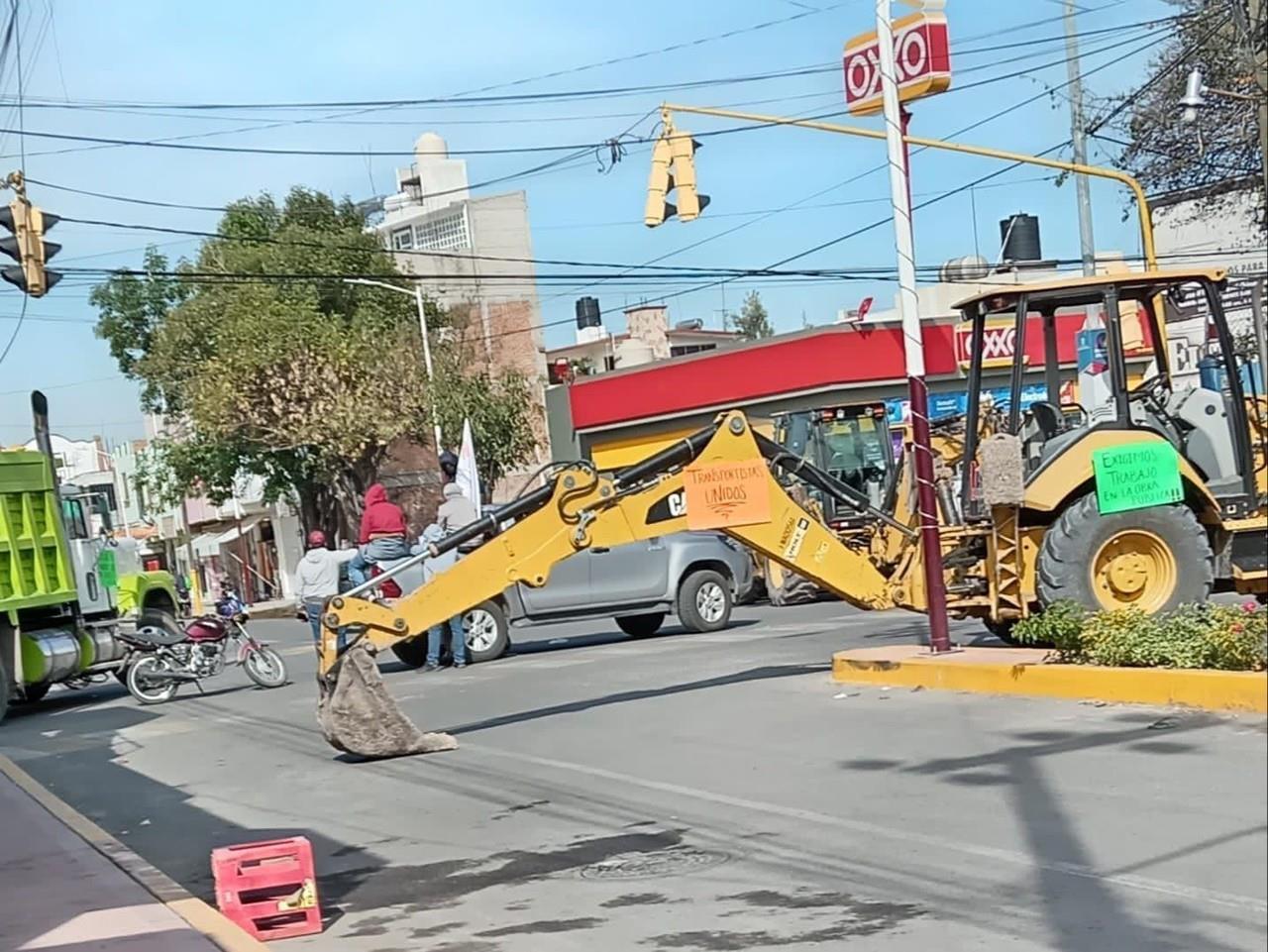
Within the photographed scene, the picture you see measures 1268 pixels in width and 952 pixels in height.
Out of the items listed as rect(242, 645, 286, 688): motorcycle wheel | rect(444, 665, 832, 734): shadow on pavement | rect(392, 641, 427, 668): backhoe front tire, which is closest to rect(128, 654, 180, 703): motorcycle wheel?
rect(242, 645, 286, 688): motorcycle wheel

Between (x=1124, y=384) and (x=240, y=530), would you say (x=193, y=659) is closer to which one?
(x=1124, y=384)

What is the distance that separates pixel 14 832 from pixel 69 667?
9.55 metres

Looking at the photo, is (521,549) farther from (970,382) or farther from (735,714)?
(970,382)

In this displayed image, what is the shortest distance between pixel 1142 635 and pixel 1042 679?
84 centimetres

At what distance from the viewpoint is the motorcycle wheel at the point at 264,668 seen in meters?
18.2

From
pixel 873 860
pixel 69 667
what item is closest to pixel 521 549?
pixel 873 860

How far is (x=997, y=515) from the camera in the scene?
11.8m

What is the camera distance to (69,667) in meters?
19.1

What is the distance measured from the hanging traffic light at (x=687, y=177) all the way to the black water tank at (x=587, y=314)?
48.1 metres

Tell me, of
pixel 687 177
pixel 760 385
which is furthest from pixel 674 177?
pixel 760 385

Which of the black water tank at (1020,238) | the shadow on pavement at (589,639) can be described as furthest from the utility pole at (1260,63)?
the black water tank at (1020,238)

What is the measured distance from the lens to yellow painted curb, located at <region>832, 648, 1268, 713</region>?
7.43 m

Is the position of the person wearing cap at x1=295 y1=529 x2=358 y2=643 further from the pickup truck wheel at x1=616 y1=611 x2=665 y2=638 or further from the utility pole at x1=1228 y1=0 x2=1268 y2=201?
the utility pole at x1=1228 y1=0 x2=1268 y2=201

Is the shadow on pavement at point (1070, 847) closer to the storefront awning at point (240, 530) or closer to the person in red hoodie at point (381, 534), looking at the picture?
the person in red hoodie at point (381, 534)
